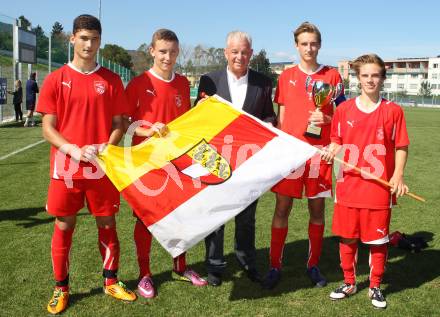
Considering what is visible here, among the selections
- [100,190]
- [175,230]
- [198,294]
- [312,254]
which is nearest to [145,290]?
[198,294]

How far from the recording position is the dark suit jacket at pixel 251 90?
3988 millimetres

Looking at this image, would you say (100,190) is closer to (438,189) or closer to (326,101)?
(326,101)

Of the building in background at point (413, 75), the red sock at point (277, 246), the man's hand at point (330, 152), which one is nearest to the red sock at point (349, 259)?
the red sock at point (277, 246)

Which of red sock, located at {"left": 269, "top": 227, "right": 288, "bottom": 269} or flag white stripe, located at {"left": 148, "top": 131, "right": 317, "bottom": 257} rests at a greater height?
flag white stripe, located at {"left": 148, "top": 131, "right": 317, "bottom": 257}

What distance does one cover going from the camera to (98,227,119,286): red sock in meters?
3.73

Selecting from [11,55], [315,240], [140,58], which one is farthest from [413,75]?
[315,240]

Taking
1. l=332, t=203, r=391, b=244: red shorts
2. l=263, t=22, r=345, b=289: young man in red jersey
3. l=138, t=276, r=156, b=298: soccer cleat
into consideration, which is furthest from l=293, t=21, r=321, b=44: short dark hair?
l=138, t=276, r=156, b=298: soccer cleat

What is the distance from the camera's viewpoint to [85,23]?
335cm

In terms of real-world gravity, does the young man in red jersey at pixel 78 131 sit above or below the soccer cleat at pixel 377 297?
above

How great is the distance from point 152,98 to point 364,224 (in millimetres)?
2030

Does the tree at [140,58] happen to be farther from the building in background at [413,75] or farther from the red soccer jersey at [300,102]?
the red soccer jersey at [300,102]

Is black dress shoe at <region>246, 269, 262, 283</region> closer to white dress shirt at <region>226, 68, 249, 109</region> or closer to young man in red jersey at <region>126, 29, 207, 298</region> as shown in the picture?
young man in red jersey at <region>126, 29, 207, 298</region>

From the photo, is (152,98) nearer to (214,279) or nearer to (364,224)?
(214,279)

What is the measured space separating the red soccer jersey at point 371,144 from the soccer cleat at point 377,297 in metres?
0.73
